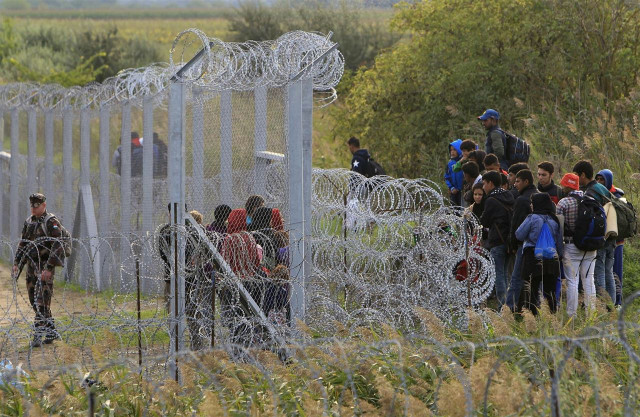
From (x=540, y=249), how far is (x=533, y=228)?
19cm

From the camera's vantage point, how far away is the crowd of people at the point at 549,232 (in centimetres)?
929

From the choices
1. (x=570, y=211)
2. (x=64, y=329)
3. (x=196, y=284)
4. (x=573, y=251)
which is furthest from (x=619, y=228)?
(x=64, y=329)

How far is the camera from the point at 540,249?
9.20 meters

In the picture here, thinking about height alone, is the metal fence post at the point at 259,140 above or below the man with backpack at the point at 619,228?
above

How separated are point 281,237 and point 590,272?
2.94m

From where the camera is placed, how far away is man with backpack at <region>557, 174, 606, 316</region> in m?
9.48

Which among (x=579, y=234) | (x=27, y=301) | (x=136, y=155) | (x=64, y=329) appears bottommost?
(x=27, y=301)

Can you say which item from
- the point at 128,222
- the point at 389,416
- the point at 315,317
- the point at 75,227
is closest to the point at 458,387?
the point at 389,416

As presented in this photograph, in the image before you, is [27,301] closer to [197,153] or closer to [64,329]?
[197,153]

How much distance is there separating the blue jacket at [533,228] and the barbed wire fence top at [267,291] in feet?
1.37

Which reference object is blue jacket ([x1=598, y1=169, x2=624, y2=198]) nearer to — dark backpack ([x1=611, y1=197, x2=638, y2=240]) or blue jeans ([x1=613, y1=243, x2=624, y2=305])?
dark backpack ([x1=611, y1=197, x2=638, y2=240])

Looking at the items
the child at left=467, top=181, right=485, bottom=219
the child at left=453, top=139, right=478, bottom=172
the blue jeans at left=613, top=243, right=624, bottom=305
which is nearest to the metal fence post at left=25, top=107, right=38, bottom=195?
the child at left=453, top=139, right=478, bottom=172

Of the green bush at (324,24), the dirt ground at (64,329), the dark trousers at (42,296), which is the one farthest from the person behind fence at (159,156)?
the green bush at (324,24)

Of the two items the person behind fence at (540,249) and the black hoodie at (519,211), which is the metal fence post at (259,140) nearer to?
the black hoodie at (519,211)
